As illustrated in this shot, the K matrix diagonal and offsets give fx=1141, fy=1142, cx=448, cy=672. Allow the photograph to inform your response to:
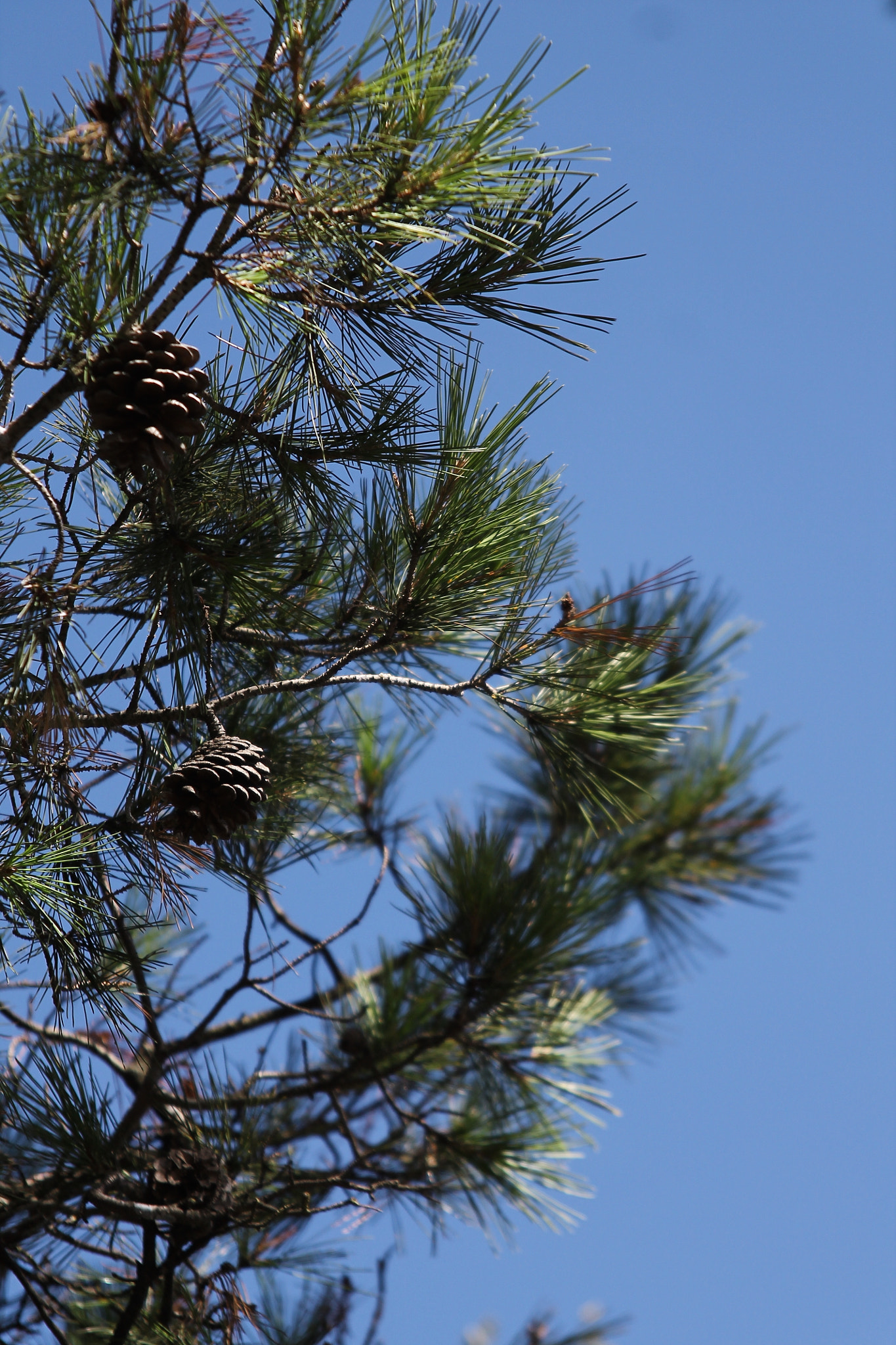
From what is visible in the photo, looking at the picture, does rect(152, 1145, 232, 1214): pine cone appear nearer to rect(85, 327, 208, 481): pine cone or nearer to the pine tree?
the pine tree

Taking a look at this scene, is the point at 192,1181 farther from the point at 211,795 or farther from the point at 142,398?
the point at 142,398

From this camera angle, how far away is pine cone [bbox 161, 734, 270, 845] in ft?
2.99

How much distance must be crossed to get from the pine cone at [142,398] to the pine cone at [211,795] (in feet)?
0.79

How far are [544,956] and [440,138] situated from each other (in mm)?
1074

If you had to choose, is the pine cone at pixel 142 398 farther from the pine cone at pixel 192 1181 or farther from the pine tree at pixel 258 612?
the pine cone at pixel 192 1181

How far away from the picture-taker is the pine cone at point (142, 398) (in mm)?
816

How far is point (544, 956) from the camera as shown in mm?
1576

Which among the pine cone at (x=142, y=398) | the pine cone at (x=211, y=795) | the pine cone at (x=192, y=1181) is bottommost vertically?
the pine cone at (x=192, y=1181)

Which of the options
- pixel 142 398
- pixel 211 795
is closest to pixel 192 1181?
pixel 211 795

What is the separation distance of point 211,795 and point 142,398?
1.02 feet

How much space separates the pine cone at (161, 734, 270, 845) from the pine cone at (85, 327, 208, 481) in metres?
0.24

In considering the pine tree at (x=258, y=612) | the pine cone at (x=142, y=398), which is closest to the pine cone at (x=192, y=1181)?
the pine tree at (x=258, y=612)

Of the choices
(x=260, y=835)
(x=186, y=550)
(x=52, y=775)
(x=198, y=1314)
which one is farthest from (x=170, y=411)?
(x=198, y=1314)

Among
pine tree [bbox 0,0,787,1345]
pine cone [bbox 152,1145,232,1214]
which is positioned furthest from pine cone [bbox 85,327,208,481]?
pine cone [bbox 152,1145,232,1214]
